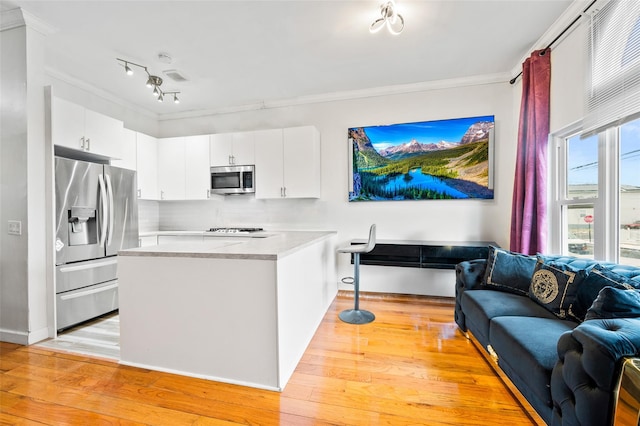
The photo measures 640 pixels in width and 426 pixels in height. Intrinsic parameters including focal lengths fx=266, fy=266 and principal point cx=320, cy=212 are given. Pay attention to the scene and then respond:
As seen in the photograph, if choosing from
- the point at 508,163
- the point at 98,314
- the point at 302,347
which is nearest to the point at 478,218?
the point at 508,163

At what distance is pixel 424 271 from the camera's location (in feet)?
11.5

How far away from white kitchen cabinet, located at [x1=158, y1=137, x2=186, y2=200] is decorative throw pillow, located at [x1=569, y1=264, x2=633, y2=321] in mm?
4454

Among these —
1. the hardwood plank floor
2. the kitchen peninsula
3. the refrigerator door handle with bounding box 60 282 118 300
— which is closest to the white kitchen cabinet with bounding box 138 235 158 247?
the refrigerator door handle with bounding box 60 282 118 300

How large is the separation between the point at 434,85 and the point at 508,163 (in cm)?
134

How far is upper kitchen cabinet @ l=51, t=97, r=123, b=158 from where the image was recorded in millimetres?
2557

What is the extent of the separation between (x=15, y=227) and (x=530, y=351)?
4.01 m

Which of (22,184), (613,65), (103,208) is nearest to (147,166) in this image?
(103,208)

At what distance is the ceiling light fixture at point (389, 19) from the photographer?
81.8 inches

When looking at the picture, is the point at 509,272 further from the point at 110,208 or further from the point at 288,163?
the point at 110,208

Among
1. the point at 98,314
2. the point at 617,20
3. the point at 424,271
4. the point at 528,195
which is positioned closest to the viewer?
the point at 617,20

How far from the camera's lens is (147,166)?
12.9 feet

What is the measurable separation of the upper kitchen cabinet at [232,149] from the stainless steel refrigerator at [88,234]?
3.63 feet

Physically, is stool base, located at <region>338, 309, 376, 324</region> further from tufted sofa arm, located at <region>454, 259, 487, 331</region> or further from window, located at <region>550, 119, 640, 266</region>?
window, located at <region>550, 119, 640, 266</region>

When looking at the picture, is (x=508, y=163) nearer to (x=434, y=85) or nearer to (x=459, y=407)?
(x=434, y=85)
